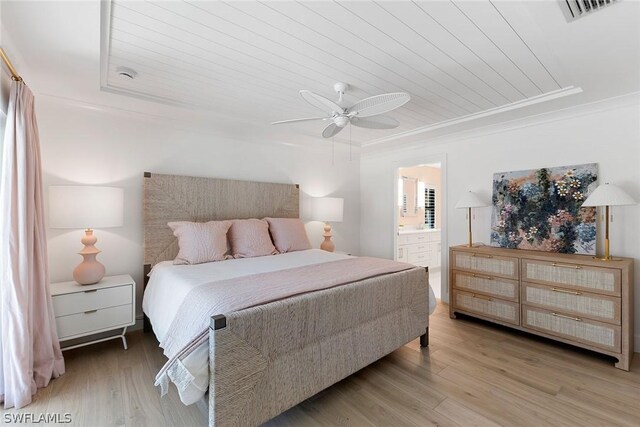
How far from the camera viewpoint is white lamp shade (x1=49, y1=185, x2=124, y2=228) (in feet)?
7.55

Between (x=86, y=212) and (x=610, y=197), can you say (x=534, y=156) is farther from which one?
(x=86, y=212)

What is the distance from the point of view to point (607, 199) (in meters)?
2.42

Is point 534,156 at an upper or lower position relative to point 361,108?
lower

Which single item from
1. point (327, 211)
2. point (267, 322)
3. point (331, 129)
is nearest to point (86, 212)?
point (267, 322)

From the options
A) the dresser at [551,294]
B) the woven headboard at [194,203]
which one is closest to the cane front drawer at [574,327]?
the dresser at [551,294]

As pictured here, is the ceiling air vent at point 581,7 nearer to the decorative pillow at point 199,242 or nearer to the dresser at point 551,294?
the dresser at point 551,294

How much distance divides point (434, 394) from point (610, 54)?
2.52 meters

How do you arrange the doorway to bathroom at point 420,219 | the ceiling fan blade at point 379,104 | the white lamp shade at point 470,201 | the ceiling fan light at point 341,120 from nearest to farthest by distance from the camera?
the ceiling fan blade at point 379,104, the ceiling fan light at point 341,120, the white lamp shade at point 470,201, the doorway to bathroom at point 420,219

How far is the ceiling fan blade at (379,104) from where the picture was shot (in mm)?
1871

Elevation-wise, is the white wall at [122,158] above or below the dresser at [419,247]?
above

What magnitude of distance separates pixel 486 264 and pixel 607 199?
44.9 inches

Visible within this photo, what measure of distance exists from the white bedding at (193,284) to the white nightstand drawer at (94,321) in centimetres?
19

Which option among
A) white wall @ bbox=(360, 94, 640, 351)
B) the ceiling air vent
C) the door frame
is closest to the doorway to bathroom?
white wall @ bbox=(360, 94, 640, 351)

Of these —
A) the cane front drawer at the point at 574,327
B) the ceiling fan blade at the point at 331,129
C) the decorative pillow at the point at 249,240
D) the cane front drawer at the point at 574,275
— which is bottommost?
the cane front drawer at the point at 574,327
